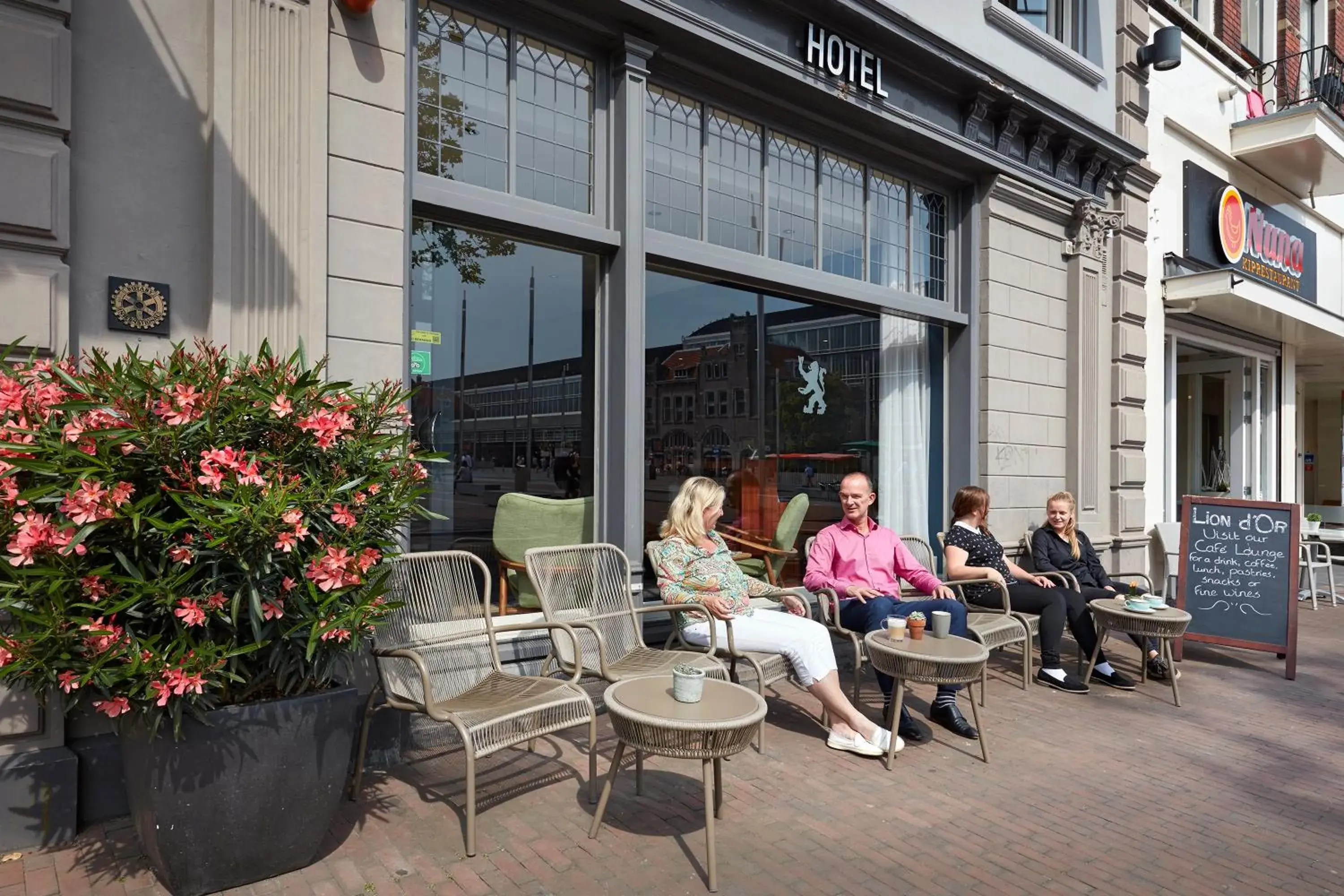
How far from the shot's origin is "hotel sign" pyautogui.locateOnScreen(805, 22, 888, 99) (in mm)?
5980

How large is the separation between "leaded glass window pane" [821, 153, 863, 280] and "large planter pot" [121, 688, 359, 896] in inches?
196

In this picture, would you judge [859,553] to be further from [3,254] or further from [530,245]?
[3,254]

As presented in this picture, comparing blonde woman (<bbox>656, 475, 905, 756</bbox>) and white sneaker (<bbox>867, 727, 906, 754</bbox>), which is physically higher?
blonde woman (<bbox>656, 475, 905, 756</bbox>)

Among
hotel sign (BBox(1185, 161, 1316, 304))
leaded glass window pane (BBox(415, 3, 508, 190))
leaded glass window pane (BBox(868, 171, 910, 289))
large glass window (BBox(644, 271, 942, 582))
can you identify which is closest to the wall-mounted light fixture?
hotel sign (BBox(1185, 161, 1316, 304))

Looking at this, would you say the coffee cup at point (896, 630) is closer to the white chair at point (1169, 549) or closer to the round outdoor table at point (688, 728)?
the round outdoor table at point (688, 728)

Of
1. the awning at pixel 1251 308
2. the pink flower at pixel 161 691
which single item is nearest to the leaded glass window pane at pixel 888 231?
the awning at pixel 1251 308

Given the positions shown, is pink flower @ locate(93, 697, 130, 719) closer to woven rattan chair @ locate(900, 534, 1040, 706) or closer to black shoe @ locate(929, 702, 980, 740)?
black shoe @ locate(929, 702, 980, 740)

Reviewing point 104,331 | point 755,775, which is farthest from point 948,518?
point 104,331

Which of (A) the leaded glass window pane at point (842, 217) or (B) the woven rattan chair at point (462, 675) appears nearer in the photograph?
(B) the woven rattan chair at point (462, 675)

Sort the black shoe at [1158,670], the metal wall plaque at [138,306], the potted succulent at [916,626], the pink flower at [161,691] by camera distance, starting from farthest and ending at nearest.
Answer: the black shoe at [1158,670] → the potted succulent at [916,626] → the metal wall plaque at [138,306] → the pink flower at [161,691]

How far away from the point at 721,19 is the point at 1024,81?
11.7 ft

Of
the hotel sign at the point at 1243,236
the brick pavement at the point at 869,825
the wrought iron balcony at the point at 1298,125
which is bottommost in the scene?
the brick pavement at the point at 869,825

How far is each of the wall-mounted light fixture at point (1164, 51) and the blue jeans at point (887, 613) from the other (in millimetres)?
6826

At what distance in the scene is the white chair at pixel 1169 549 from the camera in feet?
30.2
